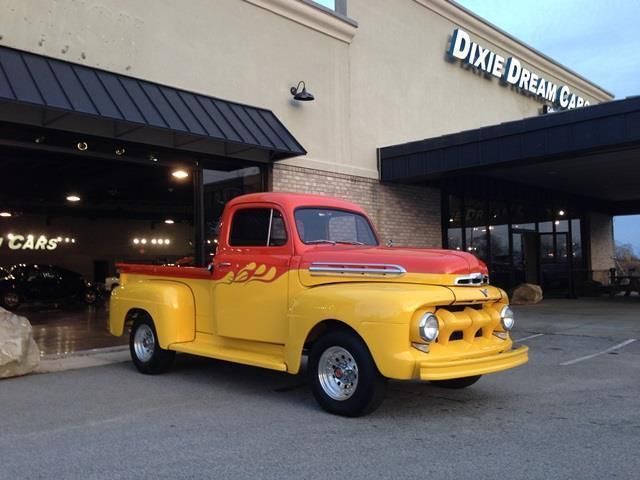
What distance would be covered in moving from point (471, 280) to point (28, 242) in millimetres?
24620

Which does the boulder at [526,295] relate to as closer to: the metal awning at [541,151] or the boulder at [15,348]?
the metal awning at [541,151]

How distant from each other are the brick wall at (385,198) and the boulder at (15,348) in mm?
5722

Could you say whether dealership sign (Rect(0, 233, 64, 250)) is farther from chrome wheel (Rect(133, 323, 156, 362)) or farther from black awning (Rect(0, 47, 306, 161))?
chrome wheel (Rect(133, 323, 156, 362))

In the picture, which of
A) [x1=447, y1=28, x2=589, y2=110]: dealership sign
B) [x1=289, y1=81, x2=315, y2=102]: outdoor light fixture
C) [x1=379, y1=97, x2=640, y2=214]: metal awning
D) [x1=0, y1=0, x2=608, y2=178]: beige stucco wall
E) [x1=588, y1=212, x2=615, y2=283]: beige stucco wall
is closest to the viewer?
[x1=0, y1=0, x2=608, y2=178]: beige stucco wall

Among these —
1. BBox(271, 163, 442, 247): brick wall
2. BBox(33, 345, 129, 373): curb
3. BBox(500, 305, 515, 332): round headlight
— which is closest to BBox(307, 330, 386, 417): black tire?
BBox(500, 305, 515, 332): round headlight

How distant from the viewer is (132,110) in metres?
9.27

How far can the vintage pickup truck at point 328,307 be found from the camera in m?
5.29

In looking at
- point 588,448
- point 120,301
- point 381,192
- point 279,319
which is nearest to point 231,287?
point 279,319

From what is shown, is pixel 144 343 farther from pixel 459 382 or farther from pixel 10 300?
pixel 10 300

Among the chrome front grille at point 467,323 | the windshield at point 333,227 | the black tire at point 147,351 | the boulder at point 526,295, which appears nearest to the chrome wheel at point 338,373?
the chrome front grille at point 467,323

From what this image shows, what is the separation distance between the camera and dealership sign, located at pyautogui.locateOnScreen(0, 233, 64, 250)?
25.4 meters

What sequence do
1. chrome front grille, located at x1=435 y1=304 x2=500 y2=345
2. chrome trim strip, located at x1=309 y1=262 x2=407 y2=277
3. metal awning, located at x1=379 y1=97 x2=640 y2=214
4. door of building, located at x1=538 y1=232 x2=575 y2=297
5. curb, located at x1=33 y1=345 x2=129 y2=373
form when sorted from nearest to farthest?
1. chrome front grille, located at x1=435 y1=304 x2=500 y2=345
2. chrome trim strip, located at x1=309 y1=262 x2=407 y2=277
3. curb, located at x1=33 y1=345 x2=129 y2=373
4. metal awning, located at x1=379 y1=97 x2=640 y2=214
5. door of building, located at x1=538 y1=232 x2=575 y2=297

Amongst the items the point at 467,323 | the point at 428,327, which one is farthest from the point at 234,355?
the point at 467,323

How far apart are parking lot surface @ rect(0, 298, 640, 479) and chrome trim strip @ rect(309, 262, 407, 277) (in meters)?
1.32
